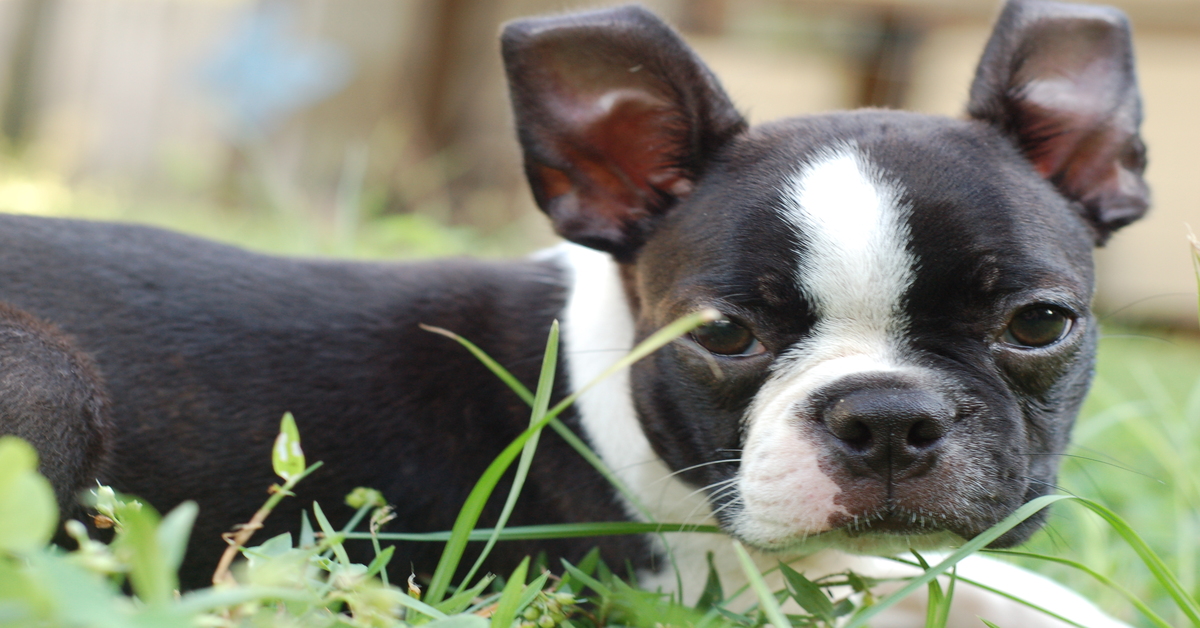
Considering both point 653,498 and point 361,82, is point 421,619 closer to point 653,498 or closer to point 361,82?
point 653,498

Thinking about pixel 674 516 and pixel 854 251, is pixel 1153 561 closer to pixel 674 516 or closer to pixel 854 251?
pixel 854 251

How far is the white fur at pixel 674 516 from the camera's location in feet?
9.91

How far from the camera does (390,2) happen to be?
34.1 ft

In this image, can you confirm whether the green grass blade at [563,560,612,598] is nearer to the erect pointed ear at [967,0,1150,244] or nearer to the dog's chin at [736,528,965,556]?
the dog's chin at [736,528,965,556]

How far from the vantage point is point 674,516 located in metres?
3.08

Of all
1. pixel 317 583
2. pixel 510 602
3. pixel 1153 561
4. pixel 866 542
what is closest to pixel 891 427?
pixel 866 542

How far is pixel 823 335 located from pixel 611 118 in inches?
39.9

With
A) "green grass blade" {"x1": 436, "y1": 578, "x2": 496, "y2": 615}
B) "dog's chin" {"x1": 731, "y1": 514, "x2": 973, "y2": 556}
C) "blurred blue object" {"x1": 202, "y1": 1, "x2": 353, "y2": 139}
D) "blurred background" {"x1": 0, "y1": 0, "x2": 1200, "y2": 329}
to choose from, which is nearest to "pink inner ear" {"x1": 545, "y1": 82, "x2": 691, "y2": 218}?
"dog's chin" {"x1": 731, "y1": 514, "x2": 973, "y2": 556}

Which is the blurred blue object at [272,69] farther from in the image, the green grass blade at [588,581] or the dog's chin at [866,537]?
the dog's chin at [866,537]

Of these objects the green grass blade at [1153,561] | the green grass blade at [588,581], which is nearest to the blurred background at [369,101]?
the green grass blade at [588,581]

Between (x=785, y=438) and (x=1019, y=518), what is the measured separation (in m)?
0.54

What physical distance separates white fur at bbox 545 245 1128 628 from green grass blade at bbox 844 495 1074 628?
2.35 feet

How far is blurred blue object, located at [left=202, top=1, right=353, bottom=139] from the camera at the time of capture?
32.9 ft

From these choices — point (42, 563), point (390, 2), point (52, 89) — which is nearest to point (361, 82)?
point (390, 2)
